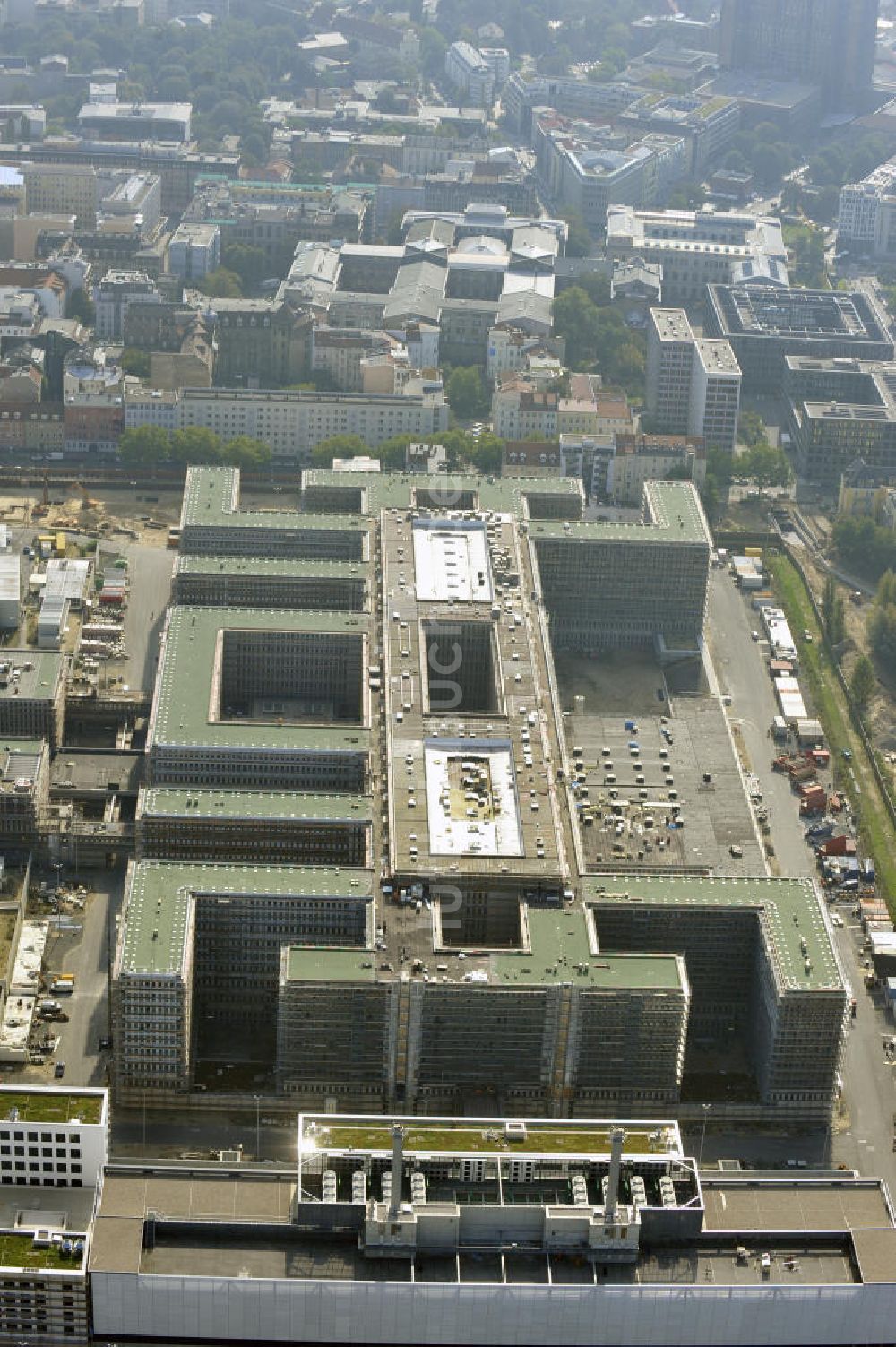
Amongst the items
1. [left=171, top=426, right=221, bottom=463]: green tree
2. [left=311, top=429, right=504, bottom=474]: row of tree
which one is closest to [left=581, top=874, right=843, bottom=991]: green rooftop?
[left=311, top=429, right=504, bottom=474]: row of tree

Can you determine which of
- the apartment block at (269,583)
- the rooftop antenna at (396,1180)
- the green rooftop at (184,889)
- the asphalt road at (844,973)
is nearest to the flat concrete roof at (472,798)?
the green rooftop at (184,889)

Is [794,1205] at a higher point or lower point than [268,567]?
higher

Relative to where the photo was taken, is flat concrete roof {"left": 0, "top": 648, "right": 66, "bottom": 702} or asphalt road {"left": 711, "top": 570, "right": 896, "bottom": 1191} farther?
flat concrete roof {"left": 0, "top": 648, "right": 66, "bottom": 702}

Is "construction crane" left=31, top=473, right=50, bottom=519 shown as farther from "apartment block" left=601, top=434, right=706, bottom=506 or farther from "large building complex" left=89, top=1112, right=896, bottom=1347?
"large building complex" left=89, top=1112, right=896, bottom=1347

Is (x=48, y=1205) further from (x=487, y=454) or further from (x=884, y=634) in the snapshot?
(x=487, y=454)

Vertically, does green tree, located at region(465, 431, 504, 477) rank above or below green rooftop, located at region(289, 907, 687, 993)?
below

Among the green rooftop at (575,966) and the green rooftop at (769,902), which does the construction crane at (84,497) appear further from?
the green rooftop at (575,966)

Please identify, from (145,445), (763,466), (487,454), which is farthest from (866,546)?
(145,445)
